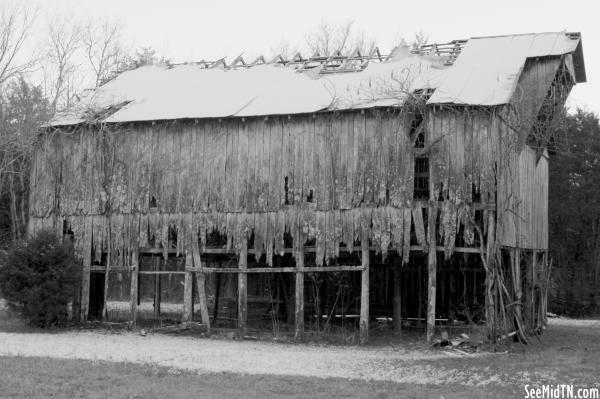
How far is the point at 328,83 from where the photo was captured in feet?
86.5

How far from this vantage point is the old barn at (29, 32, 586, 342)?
22906mm

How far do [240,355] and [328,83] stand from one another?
9992 millimetres

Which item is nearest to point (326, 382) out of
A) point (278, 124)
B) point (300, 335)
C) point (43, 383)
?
point (43, 383)

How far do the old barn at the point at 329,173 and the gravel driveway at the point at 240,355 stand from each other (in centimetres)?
208

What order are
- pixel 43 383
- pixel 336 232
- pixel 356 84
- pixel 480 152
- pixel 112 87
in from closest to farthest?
pixel 43 383
pixel 480 152
pixel 336 232
pixel 356 84
pixel 112 87

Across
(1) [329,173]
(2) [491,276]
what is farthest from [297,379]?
(1) [329,173]

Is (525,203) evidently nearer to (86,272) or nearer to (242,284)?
(242,284)

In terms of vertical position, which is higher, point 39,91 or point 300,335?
point 39,91

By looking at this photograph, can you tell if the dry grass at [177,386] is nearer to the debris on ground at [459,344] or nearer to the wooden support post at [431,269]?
the debris on ground at [459,344]

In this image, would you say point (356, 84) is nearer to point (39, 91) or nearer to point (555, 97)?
point (555, 97)

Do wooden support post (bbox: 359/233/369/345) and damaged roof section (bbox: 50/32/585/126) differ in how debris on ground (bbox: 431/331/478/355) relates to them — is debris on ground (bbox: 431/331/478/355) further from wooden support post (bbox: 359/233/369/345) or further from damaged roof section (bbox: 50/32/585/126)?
damaged roof section (bbox: 50/32/585/126)

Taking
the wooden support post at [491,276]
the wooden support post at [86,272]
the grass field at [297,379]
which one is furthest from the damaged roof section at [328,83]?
the grass field at [297,379]

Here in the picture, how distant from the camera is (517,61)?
2464 cm

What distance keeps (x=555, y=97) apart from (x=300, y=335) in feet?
37.2
